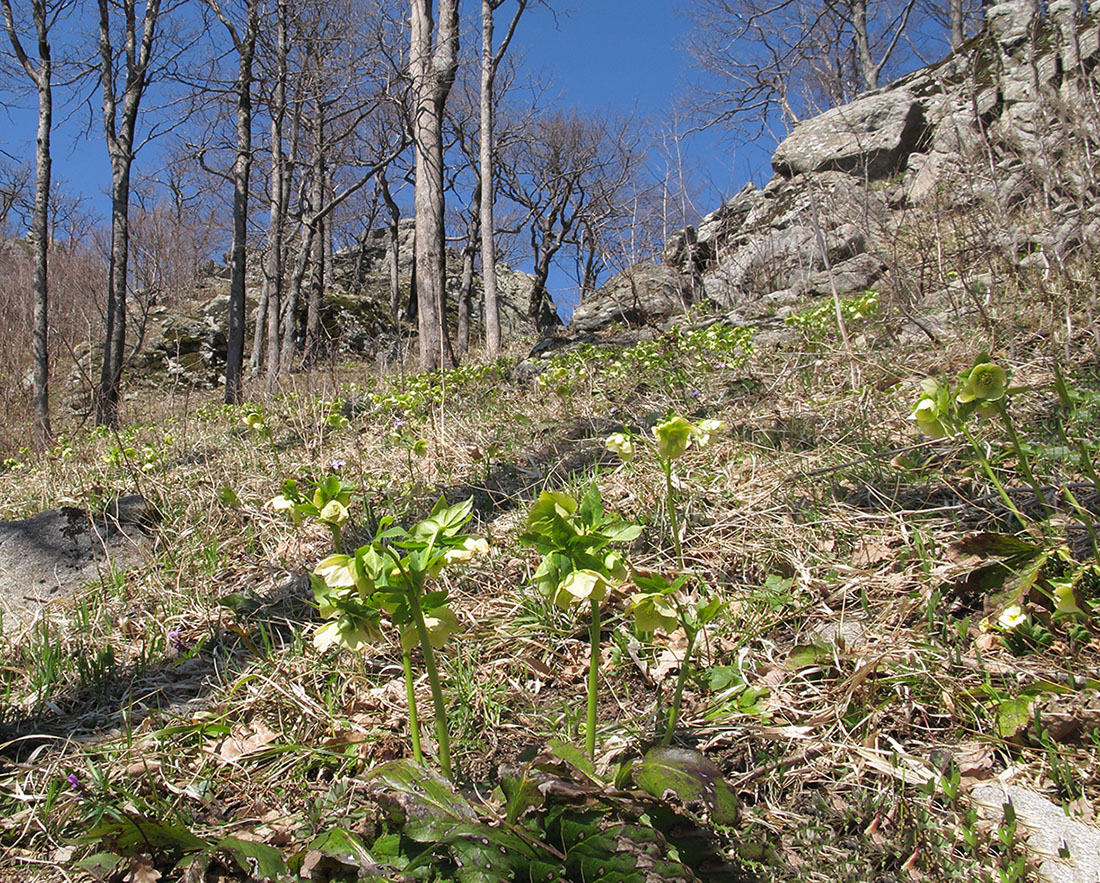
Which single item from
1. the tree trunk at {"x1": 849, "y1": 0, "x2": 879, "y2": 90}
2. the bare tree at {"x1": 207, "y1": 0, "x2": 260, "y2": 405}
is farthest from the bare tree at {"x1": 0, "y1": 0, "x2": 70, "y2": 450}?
the tree trunk at {"x1": 849, "y1": 0, "x2": 879, "y2": 90}

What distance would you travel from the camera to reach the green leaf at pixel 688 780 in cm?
100

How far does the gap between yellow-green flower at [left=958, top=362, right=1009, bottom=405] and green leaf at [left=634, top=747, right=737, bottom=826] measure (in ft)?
3.48

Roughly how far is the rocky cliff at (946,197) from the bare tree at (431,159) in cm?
233

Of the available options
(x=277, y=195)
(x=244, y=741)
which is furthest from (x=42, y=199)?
(x=244, y=741)

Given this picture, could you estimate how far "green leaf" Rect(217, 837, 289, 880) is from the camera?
0.99 metres

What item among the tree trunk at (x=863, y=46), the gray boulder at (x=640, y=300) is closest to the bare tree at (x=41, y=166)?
the gray boulder at (x=640, y=300)

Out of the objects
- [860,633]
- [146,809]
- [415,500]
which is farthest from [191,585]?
[860,633]

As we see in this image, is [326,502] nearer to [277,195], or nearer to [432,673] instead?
[432,673]

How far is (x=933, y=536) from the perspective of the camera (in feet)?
6.22

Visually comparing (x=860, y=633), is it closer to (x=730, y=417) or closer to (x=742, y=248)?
(x=730, y=417)

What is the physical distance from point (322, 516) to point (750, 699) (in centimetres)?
108

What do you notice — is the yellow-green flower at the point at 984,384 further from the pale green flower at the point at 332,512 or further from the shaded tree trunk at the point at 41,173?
the shaded tree trunk at the point at 41,173

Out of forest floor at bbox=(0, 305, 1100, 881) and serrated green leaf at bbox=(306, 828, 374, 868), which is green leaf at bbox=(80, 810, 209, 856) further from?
serrated green leaf at bbox=(306, 828, 374, 868)

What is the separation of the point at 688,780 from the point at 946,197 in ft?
14.2
